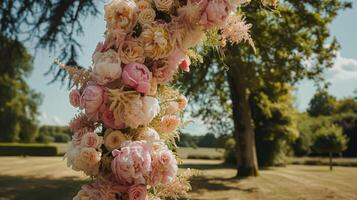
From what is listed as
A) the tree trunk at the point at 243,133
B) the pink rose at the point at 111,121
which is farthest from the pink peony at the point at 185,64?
the tree trunk at the point at 243,133

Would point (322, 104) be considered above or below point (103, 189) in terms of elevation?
above

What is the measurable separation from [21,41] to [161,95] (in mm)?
16483

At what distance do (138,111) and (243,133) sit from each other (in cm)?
2032

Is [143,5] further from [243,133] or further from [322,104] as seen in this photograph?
[322,104]

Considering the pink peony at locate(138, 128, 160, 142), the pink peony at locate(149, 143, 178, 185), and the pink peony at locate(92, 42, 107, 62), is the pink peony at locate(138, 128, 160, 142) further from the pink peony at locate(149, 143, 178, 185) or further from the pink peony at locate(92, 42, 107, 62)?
the pink peony at locate(92, 42, 107, 62)

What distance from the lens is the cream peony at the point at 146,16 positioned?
3.47 meters

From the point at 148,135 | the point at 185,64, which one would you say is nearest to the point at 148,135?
the point at 148,135

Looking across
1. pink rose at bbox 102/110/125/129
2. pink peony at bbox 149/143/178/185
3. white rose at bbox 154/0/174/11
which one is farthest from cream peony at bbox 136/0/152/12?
pink peony at bbox 149/143/178/185

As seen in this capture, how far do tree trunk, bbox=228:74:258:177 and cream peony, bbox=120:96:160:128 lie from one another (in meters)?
19.6

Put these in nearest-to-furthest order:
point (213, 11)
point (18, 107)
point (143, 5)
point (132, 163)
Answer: point (132, 163)
point (213, 11)
point (143, 5)
point (18, 107)

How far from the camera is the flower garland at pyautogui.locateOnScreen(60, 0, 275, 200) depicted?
3219mm

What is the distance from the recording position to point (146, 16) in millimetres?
3496

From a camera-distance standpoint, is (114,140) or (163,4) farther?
(163,4)

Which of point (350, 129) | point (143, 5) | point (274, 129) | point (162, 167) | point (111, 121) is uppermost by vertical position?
point (350, 129)
